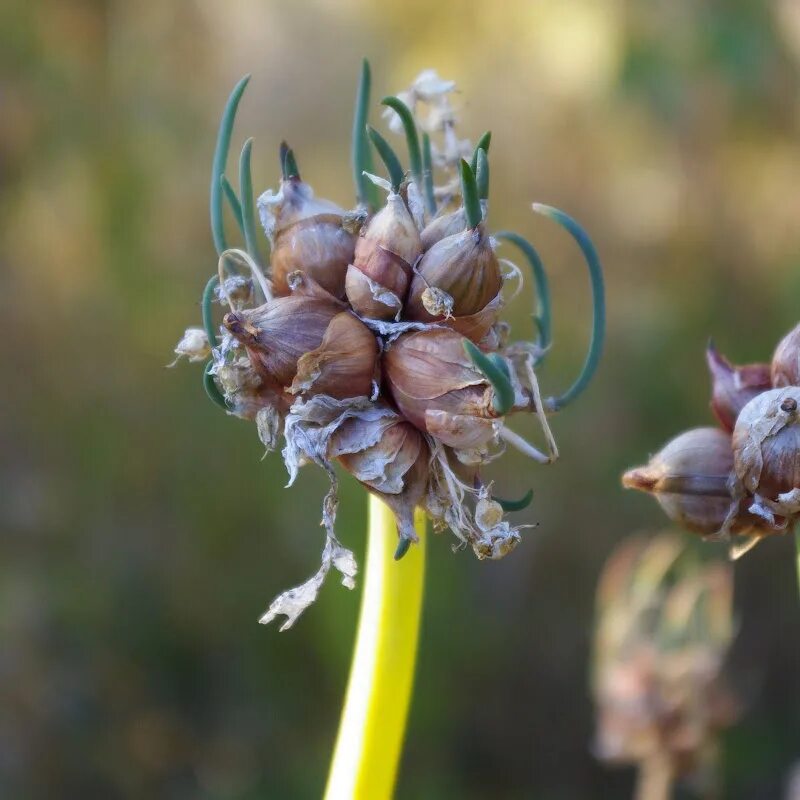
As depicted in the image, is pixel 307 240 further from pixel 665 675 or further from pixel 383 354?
pixel 665 675

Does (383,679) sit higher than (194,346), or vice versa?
(194,346)

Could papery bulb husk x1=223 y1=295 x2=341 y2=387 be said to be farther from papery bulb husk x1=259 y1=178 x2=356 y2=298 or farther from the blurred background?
the blurred background

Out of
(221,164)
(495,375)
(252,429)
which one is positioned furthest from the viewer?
(252,429)

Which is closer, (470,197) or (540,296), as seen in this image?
(470,197)

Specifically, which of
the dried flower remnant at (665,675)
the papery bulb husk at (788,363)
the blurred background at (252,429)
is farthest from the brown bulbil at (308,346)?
the blurred background at (252,429)

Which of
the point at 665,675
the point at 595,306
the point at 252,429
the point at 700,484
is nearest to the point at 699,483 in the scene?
the point at 700,484

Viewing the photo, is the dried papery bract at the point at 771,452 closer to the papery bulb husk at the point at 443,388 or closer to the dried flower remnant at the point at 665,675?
the papery bulb husk at the point at 443,388

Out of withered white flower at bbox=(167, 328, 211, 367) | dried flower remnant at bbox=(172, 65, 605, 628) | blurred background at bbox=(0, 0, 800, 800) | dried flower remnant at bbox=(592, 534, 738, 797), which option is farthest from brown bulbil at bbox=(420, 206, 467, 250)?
blurred background at bbox=(0, 0, 800, 800)
